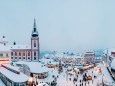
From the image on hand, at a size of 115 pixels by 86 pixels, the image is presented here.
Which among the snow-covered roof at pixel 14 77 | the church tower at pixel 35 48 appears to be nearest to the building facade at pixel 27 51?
the church tower at pixel 35 48

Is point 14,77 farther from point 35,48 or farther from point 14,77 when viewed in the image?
point 35,48

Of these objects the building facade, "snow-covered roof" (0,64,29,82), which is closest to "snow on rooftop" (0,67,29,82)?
"snow-covered roof" (0,64,29,82)

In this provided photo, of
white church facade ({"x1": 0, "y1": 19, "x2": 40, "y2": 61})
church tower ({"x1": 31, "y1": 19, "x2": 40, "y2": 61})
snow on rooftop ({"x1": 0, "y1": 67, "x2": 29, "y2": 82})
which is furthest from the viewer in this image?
white church facade ({"x1": 0, "y1": 19, "x2": 40, "y2": 61})

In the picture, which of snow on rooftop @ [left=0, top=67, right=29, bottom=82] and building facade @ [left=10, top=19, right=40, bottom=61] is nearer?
snow on rooftop @ [left=0, top=67, right=29, bottom=82]

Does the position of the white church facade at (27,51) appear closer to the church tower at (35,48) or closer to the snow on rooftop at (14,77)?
the church tower at (35,48)

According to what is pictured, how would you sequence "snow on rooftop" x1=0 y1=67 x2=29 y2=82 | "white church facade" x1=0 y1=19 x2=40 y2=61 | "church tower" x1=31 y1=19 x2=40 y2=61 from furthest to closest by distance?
1. "white church facade" x1=0 y1=19 x2=40 y2=61
2. "church tower" x1=31 y1=19 x2=40 y2=61
3. "snow on rooftop" x1=0 y1=67 x2=29 y2=82

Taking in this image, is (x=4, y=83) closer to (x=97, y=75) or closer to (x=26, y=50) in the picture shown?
(x=97, y=75)

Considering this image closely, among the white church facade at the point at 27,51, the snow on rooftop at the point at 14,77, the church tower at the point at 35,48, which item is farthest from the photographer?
the white church facade at the point at 27,51

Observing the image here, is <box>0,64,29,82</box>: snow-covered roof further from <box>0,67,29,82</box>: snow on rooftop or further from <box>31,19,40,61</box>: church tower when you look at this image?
<box>31,19,40,61</box>: church tower

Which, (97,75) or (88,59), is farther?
(88,59)

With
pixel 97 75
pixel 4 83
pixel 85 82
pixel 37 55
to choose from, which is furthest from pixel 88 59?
pixel 4 83

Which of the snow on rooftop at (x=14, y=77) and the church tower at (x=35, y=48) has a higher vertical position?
the church tower at (x=35, y=48)

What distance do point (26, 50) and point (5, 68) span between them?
74.2m

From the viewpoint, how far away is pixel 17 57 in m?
124
